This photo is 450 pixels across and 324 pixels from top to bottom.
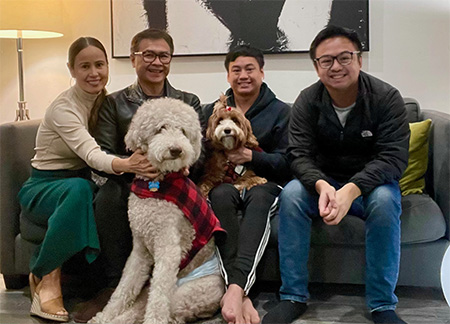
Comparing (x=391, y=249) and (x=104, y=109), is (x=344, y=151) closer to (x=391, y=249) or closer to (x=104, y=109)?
(x=391, y=249)

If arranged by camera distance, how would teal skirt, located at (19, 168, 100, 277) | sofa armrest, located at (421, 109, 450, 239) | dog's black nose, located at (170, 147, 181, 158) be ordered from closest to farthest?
1. dog's black nose, located at (170, 147, 181, 158)
2. teal skirt, located at (19, 168, 100, 277)
3. sofa armrest, located at (421, 109, 450, 239)

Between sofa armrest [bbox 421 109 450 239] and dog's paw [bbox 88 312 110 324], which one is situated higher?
sofa armrest [bbox 421 109 450 239]

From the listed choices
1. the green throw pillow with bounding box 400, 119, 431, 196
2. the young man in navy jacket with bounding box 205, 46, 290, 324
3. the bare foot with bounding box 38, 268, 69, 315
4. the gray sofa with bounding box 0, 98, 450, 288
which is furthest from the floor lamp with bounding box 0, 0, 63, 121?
the green throw pillow with bounding box 400, 119, 431, 196

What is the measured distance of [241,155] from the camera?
220cm

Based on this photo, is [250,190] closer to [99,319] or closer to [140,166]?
[140,166]

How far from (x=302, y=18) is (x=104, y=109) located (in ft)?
4.67

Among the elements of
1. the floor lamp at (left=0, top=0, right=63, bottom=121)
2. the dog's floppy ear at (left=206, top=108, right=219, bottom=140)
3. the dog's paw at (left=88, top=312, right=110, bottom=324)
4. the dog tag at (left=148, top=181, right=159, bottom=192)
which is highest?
the floor lamp at (left=0, top=0, right=63, bottom=121)

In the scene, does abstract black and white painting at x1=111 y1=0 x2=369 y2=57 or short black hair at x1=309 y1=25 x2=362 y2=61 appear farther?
abstract black and white painting at x1=111 y1=0 x2=369 y2=57

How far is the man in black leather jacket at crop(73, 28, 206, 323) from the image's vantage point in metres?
2.02

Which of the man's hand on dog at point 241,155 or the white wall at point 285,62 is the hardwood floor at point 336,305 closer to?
the man's hand on dog at point 241,155

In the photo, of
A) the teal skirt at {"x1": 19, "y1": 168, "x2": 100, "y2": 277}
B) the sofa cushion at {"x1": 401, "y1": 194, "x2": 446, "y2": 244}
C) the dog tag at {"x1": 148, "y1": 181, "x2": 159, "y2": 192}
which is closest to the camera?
the dog tag at {"x1": 148, "y1": 181, "x2": 159, "y2": 192}

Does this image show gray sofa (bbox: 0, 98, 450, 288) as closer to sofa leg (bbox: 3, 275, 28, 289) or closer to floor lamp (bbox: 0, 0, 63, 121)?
sofa leg (bbox: 3, 275, 28, 289)

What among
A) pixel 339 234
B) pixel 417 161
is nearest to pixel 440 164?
pixel 417 161

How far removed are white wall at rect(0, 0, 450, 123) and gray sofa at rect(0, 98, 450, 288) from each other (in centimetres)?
66
